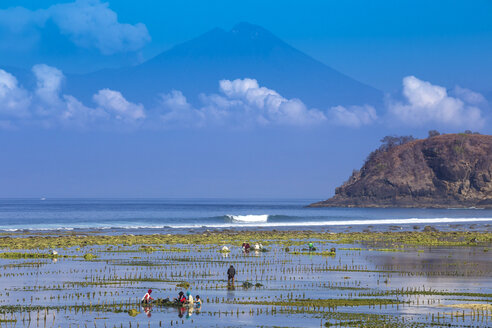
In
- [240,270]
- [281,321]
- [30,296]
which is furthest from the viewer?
[240,270]

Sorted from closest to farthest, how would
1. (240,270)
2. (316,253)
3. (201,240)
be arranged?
(240,270)
(316,253)
(201,240)

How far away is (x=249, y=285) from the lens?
4716 cm

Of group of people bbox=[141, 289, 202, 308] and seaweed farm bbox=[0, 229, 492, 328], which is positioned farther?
group of people bbox=[141, 289, 202, 308]

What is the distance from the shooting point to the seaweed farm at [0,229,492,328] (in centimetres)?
3581

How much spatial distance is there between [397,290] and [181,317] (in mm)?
15577

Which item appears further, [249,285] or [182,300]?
[249,285]

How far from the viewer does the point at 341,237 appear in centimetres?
10312

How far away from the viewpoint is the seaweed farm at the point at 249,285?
35812 millimetres

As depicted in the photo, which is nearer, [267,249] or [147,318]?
[147,318]

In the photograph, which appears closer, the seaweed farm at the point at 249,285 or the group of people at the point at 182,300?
the seaweed farm at the point at 249,285

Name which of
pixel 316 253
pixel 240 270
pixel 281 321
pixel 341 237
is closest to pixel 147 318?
pixel 281 321

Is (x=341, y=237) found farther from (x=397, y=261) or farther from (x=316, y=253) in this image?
(x=397, y=261)

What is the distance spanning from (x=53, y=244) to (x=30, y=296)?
43.4 meters

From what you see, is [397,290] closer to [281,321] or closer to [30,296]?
[281,321]
